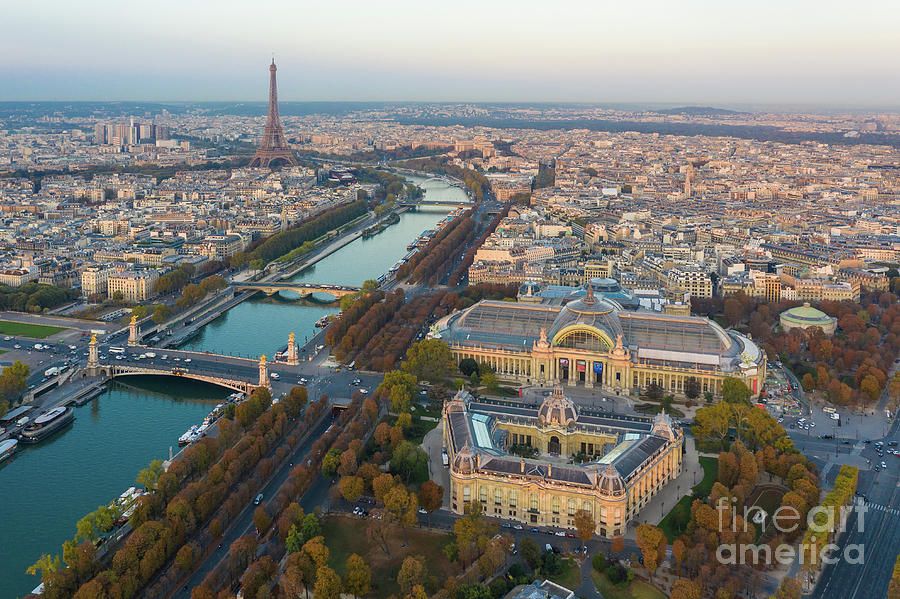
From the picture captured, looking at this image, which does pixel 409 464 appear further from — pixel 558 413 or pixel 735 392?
pixel 735 392

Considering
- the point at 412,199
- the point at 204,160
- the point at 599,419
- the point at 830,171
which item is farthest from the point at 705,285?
the point at 204,160

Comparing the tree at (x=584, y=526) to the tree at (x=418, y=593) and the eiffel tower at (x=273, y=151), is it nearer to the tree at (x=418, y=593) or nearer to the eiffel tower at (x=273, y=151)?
the tree at (x=418, y=593)

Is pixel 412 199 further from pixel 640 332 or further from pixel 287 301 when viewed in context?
pixel 640 332

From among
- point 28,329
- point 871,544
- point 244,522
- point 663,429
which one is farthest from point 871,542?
point 28,329

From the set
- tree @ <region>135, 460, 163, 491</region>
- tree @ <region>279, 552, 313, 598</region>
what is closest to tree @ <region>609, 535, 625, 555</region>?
tree @ <region>279, 552, 313, 598</region>

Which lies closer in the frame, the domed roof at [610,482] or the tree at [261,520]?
the tree at [261,520]

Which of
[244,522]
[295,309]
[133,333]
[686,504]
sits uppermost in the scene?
[133,333]

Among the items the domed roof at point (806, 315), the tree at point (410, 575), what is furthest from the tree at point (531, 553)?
the domed roof at point (806, 315)
